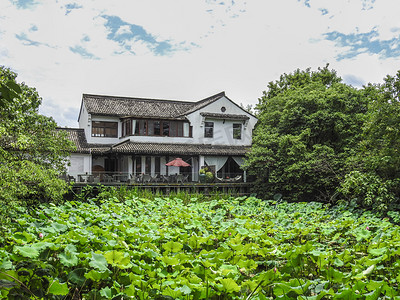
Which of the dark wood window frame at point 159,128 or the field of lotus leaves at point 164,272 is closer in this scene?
the field of lotus leaves at point 164,272

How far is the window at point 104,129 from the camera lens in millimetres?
22047

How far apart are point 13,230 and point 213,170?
16616 millimetres

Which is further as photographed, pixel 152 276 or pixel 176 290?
pixel 152 276

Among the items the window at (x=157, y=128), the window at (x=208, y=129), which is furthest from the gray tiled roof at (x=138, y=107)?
the window at (x=208, y=129)

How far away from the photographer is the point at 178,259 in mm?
4121

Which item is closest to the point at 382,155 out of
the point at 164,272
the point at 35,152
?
the point at 164,272

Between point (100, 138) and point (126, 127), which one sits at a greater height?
point (126, 127)

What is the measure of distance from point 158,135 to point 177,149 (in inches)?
61.9

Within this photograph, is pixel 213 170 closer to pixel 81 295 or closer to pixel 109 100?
pixel 109 100

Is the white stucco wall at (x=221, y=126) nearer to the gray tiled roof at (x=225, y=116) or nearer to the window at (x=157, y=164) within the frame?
the gray tiled roof at (x=225, y=116)

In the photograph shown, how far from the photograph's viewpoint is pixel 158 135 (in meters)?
21.7

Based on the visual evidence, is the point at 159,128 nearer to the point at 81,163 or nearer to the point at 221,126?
the point at 221,126

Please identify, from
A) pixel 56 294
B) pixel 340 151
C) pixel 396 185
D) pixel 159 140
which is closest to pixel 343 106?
pixel 340 151

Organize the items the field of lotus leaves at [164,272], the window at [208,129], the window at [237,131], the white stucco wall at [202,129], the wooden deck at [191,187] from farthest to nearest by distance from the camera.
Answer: the window at [237,131], the window at [208,129], the white stucco wall at [202,129], the wooden deck at [191,187], the field of lotus leaves at [164,272]
